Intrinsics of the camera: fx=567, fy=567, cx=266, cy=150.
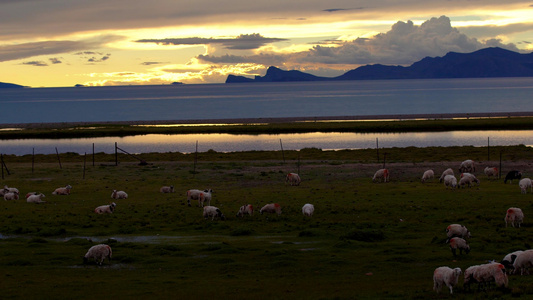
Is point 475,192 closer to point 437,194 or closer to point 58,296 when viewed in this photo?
point 437,194

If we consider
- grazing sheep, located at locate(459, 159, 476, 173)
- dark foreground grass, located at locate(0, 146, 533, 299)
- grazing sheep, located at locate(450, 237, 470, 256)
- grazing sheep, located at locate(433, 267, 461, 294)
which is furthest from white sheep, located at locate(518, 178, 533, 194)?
grazing sheep, located at locate(433, 267, 461, 294)

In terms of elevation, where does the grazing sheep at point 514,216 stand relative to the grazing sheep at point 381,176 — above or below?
below

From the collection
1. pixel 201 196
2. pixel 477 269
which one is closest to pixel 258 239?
pixel 201 196

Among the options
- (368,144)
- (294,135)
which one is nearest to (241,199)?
(368,144)

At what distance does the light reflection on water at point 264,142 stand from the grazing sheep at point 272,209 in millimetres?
48797

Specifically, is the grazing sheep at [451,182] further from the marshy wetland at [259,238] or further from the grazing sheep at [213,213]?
the grazing sheep at [213,213]

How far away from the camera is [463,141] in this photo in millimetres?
83188

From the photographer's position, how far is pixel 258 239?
24.0m

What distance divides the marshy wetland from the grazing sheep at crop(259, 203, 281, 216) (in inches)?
12.4

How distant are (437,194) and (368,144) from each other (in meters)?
47.8

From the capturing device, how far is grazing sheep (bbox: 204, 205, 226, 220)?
2809 cm

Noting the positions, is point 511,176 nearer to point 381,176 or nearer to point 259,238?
point 381,176

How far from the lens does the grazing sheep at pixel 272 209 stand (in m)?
28.5

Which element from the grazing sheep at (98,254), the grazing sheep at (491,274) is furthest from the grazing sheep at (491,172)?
the grazing sheep at (98,254)
